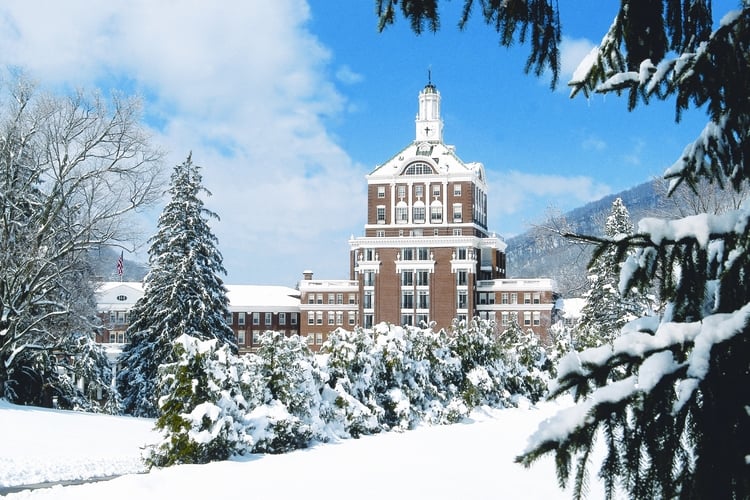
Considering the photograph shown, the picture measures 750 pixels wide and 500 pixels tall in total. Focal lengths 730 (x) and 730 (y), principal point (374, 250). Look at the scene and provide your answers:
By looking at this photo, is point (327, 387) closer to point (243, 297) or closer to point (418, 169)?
point (418, 169)

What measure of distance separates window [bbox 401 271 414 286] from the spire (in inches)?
601

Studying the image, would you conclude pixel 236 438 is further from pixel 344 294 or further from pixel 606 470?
pixel 344 294

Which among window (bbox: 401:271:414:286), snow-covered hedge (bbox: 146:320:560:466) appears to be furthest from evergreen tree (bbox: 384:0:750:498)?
window (bbox: 401:271:414:286)

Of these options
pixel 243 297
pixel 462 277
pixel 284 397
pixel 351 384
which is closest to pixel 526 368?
pixel 351 384

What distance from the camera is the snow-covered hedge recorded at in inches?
537

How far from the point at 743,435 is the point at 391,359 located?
17.4m

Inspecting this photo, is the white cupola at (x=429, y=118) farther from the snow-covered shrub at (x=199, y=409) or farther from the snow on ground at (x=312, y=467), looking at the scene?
the snow-covered shrub at (x=199, y=409)

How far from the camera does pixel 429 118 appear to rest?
3206 inches

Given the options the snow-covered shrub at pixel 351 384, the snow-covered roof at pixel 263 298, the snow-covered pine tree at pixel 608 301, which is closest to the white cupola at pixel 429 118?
the snow-covered roof at pixel 263 298

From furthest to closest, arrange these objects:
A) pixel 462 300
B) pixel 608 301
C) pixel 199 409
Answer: pixel 462 300 → pixel 608 301 → pixel 199 409

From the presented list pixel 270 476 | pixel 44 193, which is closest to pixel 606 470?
pixel 270 476

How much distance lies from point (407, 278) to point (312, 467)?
63828 millimetres

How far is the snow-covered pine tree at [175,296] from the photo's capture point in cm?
3553

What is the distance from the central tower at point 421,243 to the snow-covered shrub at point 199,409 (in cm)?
6015
